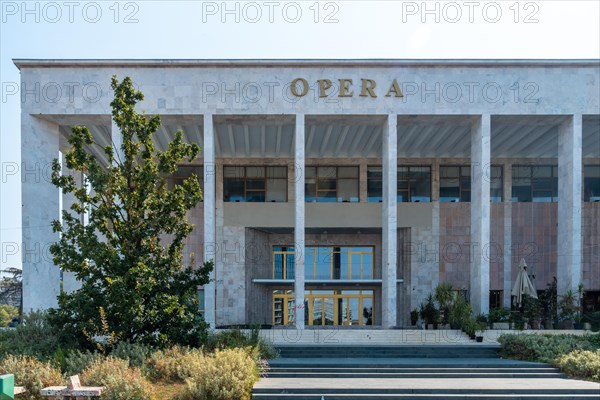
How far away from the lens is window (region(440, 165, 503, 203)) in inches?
1043

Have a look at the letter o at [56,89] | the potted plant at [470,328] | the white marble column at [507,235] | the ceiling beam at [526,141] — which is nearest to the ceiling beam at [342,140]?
the ceiling beam at [526,141]

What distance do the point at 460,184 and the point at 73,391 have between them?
2238cm

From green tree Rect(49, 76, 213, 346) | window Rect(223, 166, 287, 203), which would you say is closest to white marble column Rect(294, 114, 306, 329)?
green tree Rect(49, 76, 213, 346)

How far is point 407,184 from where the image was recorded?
26.6 metres

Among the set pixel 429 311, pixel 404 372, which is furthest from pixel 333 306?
pixel 404 372

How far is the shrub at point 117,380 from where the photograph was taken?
930 cm

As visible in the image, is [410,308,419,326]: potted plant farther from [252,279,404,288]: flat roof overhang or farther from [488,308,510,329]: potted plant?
[488,308,510,329]: potted plant

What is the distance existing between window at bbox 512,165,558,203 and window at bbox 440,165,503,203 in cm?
87

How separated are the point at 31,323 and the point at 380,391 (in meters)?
9.76

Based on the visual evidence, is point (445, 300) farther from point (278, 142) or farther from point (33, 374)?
point (33, 374)

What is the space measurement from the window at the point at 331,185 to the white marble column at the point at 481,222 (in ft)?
26.2

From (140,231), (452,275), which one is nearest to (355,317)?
(452,275)

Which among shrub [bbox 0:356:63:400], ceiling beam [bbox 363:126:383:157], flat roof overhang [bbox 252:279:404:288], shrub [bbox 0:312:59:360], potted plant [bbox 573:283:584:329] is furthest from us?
flat roof overhang [bbox 252:279:404:288]

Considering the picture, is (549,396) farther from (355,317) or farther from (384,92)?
(355,317)
